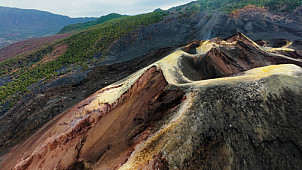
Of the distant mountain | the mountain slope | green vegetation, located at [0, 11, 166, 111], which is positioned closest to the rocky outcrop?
the mountain slope

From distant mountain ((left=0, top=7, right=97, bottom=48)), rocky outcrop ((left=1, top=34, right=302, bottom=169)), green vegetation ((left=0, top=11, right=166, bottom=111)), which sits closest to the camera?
rocky outcrop ((left=1, top=34, right=302, bottom=169))

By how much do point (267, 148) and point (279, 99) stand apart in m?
1.82

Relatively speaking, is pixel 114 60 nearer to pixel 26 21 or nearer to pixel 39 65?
pixel 39 65

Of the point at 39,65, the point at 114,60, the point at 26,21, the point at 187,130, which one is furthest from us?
the point at 26,21

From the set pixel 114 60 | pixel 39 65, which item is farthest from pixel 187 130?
pixel 39 65

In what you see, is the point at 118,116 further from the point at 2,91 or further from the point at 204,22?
the point at 204,22

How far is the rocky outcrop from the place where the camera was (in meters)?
3.61

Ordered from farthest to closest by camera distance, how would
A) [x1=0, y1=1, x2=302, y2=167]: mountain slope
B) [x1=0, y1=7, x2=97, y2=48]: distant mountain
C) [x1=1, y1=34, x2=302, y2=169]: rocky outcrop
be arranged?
[x1=0, y1=7, x2=97, y2=48]: distant mountain < [x1=0, y1=1, x2=302, y2=167]: mountain slope < [x1=1, y1=34, x2=302, y2=169]: rocky outcrop

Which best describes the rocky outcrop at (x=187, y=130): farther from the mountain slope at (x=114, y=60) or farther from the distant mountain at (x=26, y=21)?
the distant mountain at (x=26, y=21)

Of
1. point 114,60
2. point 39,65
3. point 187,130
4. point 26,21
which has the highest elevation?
point 26,21

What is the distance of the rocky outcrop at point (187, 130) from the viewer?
361 cm

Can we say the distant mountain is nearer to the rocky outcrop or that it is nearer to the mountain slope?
the mountain slope

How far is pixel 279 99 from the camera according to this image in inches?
173

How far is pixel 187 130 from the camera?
387 cm
